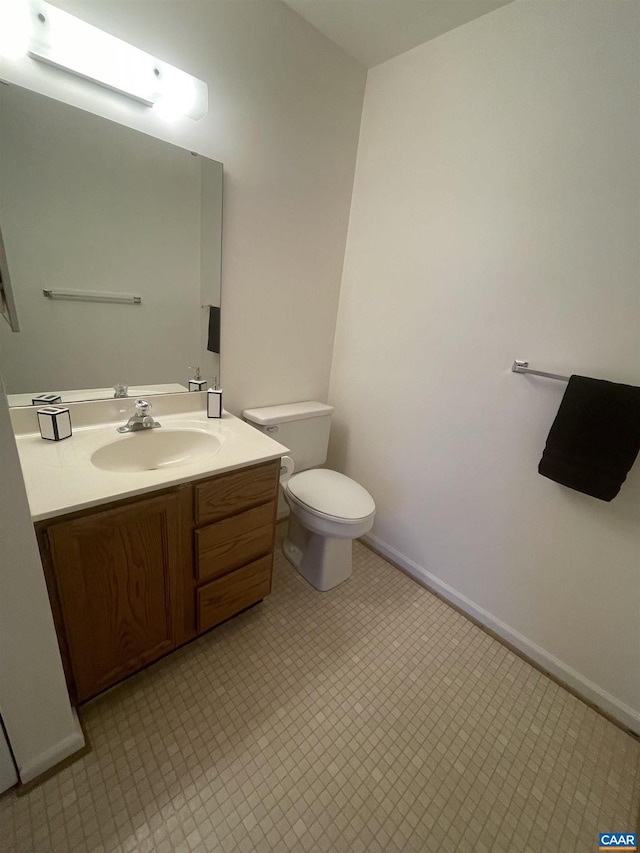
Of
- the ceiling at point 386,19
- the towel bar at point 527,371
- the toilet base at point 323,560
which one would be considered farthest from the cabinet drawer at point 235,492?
the ceiling at point 386,19

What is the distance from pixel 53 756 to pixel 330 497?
120 cm

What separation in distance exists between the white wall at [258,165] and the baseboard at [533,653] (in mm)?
1196

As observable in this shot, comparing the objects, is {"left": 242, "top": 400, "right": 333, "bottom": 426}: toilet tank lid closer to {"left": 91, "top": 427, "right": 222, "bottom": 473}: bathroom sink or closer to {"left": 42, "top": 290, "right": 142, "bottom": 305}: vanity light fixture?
{"left": 91, "top": 427, "right": 222, "bottom": 473}: bathroom sink

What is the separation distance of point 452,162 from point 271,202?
77 cm

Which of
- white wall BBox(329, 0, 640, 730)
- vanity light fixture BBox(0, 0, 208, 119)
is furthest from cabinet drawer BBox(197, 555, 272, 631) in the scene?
vanity light fixture BBox(0, 0, 208, 119)

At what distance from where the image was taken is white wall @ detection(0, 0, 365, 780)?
0.94m

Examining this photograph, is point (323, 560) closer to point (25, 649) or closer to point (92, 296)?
point (25, 649)

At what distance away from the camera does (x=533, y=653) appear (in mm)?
1434

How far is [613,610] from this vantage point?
1.22 meters

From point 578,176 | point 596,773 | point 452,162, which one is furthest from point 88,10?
point 596,773

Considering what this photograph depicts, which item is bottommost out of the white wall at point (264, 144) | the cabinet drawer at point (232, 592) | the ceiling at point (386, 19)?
the cabinet drawer at point (232, 592)

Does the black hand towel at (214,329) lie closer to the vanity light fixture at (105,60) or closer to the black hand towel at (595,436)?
the vanity light fixture at (105,60)

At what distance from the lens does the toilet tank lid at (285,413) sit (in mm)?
1635

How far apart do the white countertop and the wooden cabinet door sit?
6cm
